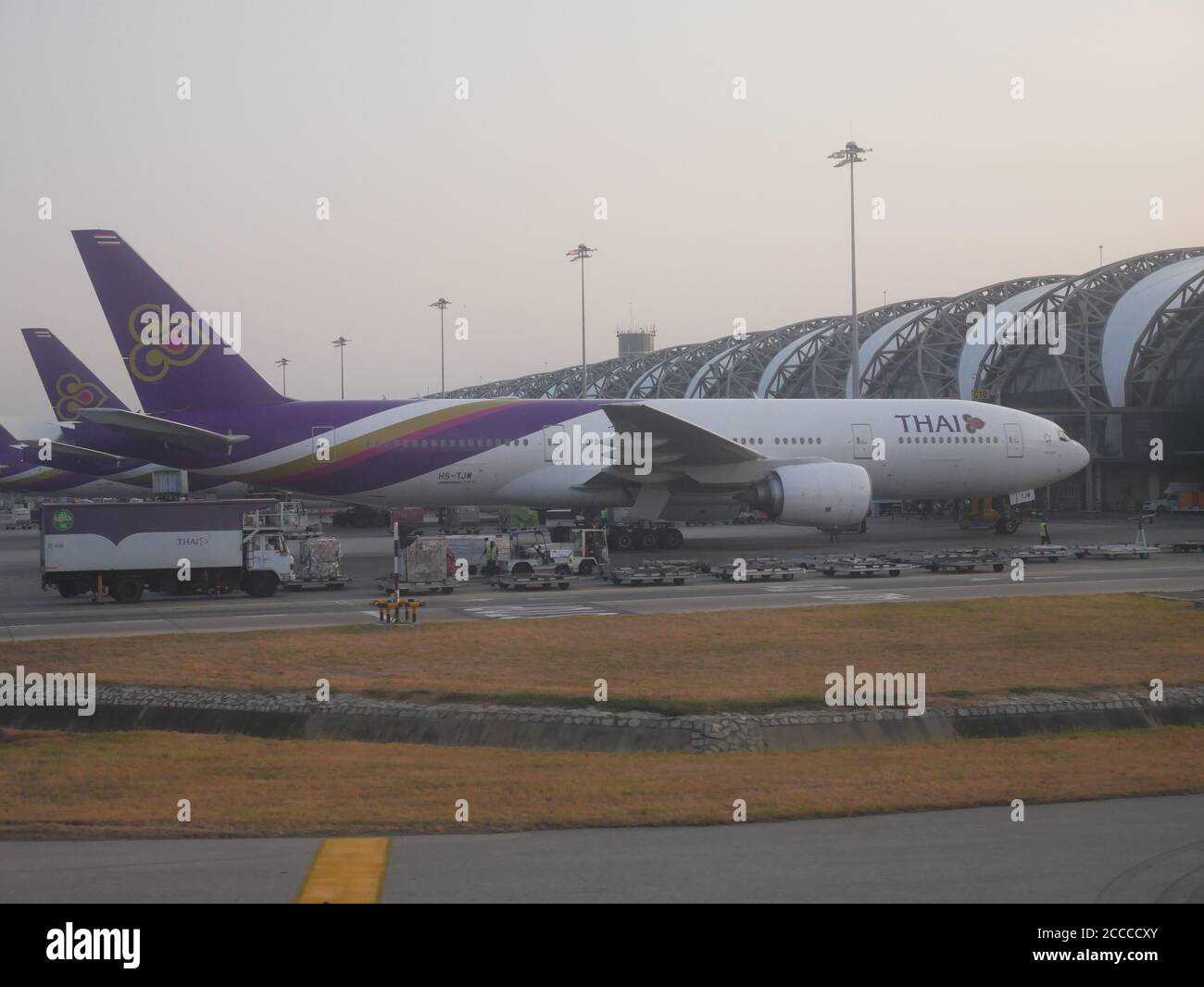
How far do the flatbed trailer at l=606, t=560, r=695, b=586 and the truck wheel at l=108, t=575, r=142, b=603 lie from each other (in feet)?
36.7

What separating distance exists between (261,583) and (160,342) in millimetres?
9656

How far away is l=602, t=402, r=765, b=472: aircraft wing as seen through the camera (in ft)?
113

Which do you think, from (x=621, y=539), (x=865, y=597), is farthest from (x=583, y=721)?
(x=621, y=539)

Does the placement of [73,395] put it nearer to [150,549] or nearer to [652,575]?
[150,549]

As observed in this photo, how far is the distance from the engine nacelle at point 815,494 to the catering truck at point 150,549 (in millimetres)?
14698

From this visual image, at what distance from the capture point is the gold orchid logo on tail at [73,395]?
168 ft

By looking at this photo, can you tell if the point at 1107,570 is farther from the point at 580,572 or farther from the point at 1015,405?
the point at 1015,405

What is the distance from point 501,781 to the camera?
443 inches

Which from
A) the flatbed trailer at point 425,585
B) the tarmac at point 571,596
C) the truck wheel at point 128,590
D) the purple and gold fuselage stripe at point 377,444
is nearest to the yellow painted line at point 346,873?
the tarmac at point 571,596

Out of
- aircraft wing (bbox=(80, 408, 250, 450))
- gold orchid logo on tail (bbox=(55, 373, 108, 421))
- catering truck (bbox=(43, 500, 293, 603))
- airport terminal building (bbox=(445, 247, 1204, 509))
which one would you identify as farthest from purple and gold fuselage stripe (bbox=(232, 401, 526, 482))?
→ airport terminal building (bbox=(445, 247, 1204, 509))
